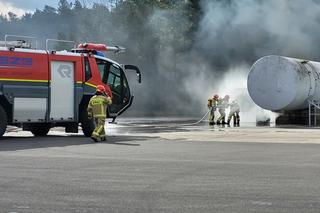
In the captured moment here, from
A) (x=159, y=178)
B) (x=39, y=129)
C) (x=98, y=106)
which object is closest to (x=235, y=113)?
(x=39, y=129)

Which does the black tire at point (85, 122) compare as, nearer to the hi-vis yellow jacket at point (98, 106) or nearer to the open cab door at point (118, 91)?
the open cab door at point (118, 91)

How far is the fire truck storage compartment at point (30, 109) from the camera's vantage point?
49.5 feet

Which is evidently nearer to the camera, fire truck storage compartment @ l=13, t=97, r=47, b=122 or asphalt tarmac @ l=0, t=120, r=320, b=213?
asphalt tarmac @ l=0, t=120, r=320, b=213

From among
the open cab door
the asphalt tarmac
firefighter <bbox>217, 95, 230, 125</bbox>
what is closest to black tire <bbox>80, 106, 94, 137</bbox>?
the open cab door

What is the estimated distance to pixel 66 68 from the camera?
52.7ft

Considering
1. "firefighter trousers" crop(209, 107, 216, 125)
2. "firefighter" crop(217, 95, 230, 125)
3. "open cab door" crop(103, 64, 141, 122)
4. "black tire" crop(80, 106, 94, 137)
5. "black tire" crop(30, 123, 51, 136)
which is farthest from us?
"firefighter" crop(217, 95, 230, 125)

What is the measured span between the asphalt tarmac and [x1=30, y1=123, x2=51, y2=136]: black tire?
4.03 meters

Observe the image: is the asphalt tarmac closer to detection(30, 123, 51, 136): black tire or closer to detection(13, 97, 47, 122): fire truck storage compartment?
detection(13, 97, 47, 122): fire truck storage compartment

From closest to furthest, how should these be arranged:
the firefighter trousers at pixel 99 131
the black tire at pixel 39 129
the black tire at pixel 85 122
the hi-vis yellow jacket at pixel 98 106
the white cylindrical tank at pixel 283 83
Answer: the firefighter trousers at pixel 99 131 < the hi-vis yellow jacket at pixel 98 106 < the black tire at pixel 85 122 < the black tire at pixel 39 129 < the white cylindrical tank at pixel 283 83

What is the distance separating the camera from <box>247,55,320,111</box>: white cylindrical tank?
22.1m

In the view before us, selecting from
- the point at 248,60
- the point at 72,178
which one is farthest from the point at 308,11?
the point at 72,178

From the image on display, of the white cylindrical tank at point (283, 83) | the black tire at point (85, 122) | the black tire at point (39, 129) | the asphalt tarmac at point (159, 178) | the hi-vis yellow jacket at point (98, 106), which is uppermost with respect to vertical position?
the white cylindrical tank at point (283, 83)

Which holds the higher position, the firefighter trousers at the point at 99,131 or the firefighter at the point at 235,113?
the firefighter at the point at 235,113

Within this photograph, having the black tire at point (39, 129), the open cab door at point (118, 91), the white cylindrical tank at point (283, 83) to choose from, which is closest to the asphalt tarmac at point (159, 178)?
the black tire at point (39, 129)
